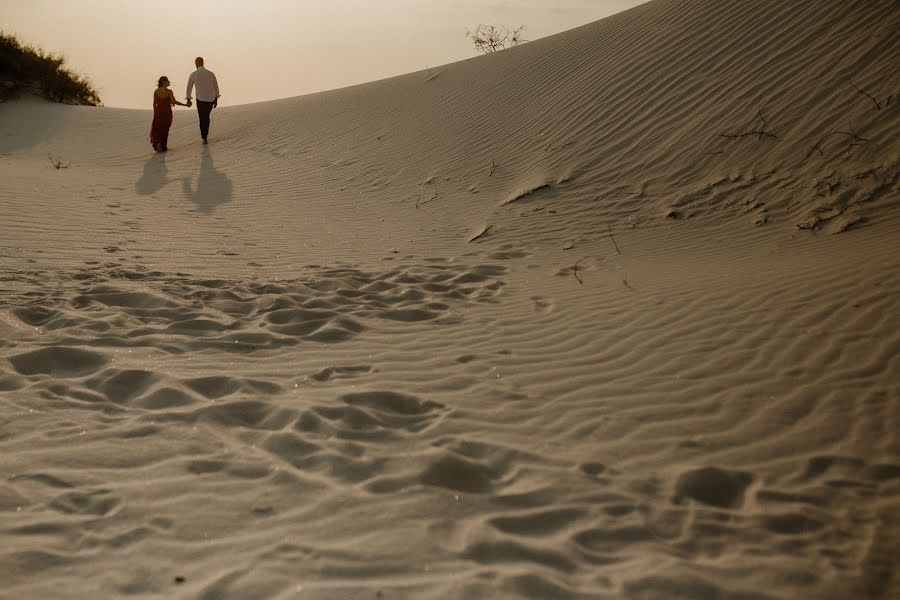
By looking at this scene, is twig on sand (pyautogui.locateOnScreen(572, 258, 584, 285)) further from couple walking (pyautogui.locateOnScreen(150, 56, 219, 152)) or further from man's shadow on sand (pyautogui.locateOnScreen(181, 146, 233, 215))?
couple walking (pyautogui.locateOnScreen(150, 56, 219, 152))

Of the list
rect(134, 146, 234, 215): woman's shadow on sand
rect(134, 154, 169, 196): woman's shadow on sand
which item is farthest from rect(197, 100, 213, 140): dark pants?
rect(134, 146, 234, 215): woman's shadow on sand

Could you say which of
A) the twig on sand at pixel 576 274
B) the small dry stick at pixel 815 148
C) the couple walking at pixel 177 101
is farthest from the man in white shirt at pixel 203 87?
the small dry stick at pixel 815 148

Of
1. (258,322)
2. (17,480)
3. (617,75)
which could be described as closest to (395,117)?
(617,75)

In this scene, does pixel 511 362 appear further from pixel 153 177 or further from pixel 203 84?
pixel 203 84

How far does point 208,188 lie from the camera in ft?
36.3

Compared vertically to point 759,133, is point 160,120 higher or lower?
higher

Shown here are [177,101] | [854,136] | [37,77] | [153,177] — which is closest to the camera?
[854,136]

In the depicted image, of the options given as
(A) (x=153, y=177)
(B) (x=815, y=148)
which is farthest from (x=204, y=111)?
(B) (x=815, y=148)

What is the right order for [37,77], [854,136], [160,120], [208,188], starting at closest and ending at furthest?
1. [854,136]
2. [208,188]
3. [160,120]
4. [37,77]

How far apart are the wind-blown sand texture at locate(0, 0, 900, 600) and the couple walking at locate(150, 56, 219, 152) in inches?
165

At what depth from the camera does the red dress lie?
14344 millimetres

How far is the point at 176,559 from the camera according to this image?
2584 mm

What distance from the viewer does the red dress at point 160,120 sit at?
47.1 feet

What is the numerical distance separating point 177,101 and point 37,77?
34.5 ft
